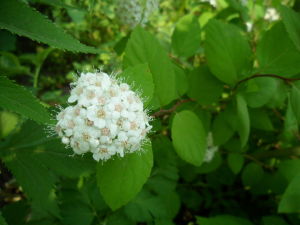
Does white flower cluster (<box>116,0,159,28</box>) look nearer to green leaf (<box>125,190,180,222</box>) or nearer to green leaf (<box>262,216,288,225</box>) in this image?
green leaf (<box>125,190,180,222</box>)

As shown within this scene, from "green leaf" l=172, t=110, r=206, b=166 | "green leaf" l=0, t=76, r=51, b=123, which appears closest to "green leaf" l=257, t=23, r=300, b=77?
"green leaf" l=172, t=110, r=206, b=166

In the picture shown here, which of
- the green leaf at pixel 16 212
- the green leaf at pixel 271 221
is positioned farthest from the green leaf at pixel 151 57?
the green leaf at pixel 16 212

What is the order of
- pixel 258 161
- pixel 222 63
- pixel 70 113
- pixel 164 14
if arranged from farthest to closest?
1. pixel 164 14
2. pixel 258 161
3. pixel 222 63
4. pixel 70 113

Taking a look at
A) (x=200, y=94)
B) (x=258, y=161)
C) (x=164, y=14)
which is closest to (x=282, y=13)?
(x=200, y=94)

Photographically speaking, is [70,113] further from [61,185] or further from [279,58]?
[279,58]

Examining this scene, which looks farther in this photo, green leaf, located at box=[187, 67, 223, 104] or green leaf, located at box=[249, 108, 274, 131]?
green leaf, located at box=[249, 108, 274, 131]

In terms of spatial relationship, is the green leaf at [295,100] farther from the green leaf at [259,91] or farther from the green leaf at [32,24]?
the green leaf at [32,24]
